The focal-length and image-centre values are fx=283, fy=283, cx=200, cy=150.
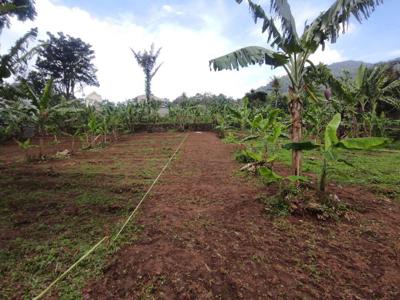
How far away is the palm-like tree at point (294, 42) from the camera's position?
13.1ft

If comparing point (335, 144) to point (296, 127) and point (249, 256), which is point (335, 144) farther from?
point (249, 256)

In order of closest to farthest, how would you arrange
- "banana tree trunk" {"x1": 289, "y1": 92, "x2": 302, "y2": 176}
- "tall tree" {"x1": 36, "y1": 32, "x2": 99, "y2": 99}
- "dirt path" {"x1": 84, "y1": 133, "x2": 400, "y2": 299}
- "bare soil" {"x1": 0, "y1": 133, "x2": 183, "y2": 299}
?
"dirt path" {"x1": 84, "y1": 133, "x2": 400, "y2": 299} < "bare soil" {"x1": 0, "y1": 133, "x2": 183, "y2": 299} < "banana tree trunk" {"x1": 289, "y1": 92, "x2": 302, "y2": 176} < "tall tree" {"x1": 36, "y1": 32, "x2": 99, "y2": 99}

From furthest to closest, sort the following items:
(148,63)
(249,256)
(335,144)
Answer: (148,63) < (335,144) < (249,256)

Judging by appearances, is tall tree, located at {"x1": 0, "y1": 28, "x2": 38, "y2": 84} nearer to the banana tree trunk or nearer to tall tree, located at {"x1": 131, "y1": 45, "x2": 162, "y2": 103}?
the banana tree trunk

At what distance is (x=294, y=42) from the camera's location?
4.18 metres

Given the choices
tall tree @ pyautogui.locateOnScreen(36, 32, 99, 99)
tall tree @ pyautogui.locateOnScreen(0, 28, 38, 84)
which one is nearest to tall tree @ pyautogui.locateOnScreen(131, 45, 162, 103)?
tall tree @ pyautogui.locateOnScreen(36, 32, 99, 99)

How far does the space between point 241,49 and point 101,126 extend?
8.30m

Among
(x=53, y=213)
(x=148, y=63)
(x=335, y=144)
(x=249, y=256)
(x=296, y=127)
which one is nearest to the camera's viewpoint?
(x=249, y=256)

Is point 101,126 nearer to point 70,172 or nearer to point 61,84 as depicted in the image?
point 70,172

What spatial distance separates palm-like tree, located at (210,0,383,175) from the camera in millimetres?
4004

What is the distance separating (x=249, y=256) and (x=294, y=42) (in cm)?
322

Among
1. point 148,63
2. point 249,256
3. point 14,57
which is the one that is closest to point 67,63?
point 148,63

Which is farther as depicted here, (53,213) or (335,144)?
(53,213)

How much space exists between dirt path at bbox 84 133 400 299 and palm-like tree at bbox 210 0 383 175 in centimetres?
125
